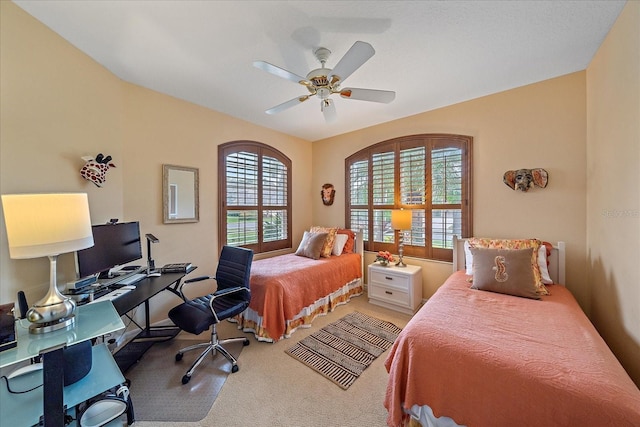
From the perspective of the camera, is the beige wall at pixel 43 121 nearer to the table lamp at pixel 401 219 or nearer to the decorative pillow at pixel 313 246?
the decorative pillow at pixel 313 246

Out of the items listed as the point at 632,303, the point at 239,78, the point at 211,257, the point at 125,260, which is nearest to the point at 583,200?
the point at 632,303

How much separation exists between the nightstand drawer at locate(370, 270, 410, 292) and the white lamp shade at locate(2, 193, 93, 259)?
10.3ft

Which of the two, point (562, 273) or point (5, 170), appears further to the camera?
point (562, 273)

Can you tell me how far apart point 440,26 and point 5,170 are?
317 centimetres

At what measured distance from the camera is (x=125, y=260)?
2324mm

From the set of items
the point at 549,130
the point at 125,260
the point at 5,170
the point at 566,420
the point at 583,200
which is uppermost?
the point at 549,130

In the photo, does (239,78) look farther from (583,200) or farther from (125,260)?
(583,200)

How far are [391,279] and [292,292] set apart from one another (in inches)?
56.9

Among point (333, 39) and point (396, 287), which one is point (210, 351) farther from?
point (333, 39)

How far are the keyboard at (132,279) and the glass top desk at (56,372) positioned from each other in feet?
1.81

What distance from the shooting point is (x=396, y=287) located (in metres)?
3.32

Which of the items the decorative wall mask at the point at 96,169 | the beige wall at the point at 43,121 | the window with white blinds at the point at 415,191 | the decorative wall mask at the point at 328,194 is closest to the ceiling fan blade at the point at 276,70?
the beige wall at the point at 43,121

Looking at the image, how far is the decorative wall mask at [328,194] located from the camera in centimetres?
462

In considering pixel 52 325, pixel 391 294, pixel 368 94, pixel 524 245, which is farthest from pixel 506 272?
pixel 52 325
